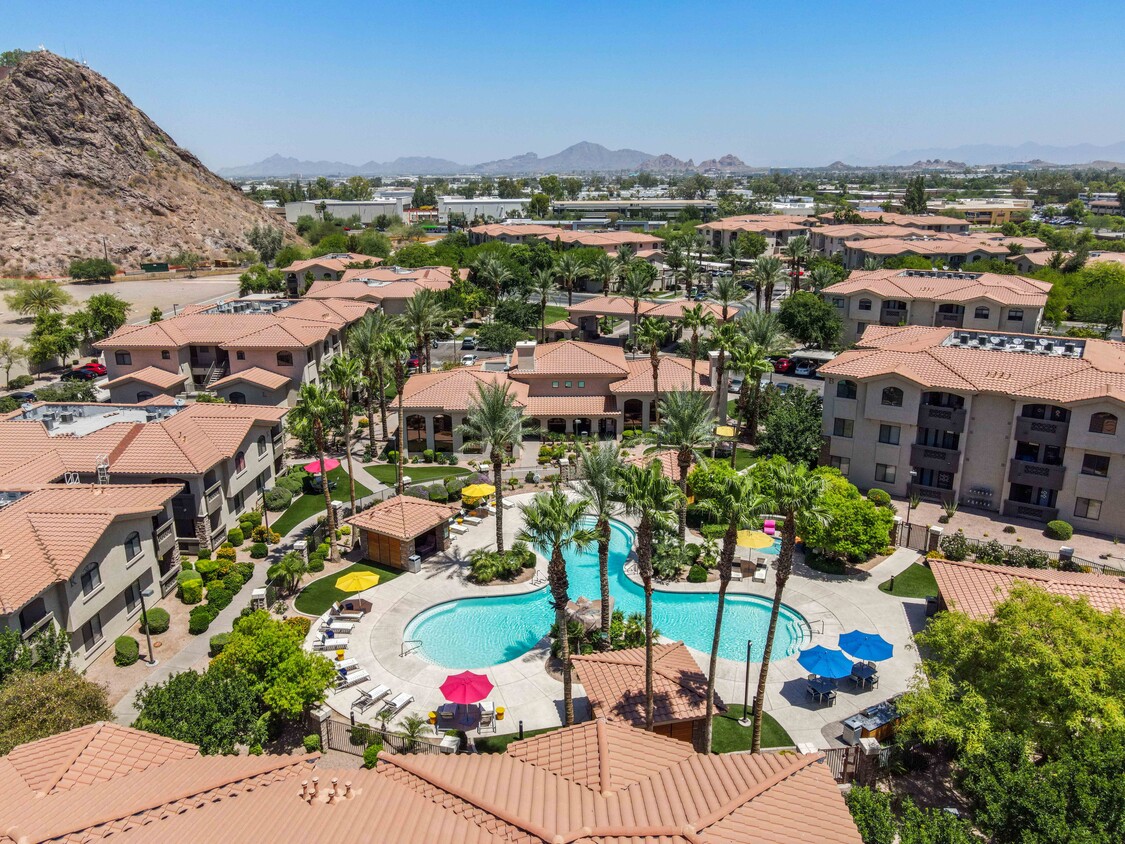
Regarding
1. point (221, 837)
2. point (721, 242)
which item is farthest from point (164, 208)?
point (221, 837)

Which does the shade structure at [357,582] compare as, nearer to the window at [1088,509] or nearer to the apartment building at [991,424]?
the apartment building at [991,424]

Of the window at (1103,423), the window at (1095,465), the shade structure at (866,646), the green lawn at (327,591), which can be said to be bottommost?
the green lawn at (327,591)

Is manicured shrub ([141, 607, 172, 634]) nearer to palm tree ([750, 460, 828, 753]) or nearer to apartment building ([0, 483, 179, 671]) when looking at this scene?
apartment building ([0, 483, 179, 671])

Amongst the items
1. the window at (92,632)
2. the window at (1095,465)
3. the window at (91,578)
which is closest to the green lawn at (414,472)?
the window at (91,578)

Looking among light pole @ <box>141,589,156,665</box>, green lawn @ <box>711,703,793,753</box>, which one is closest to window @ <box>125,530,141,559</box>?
light pole @ <box>141,589,156,665</box>

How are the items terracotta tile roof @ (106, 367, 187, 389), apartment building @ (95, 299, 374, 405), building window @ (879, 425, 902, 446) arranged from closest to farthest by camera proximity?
building window @ (879, 425, 902, 446) → terracotta tile roof @ (106, 367, 187, 389) → apartment building @ (95, 299, 374, 405)

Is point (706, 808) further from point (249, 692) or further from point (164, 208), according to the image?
point (164, 208)

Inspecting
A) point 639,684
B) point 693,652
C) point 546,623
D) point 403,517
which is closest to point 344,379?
point 403,517
